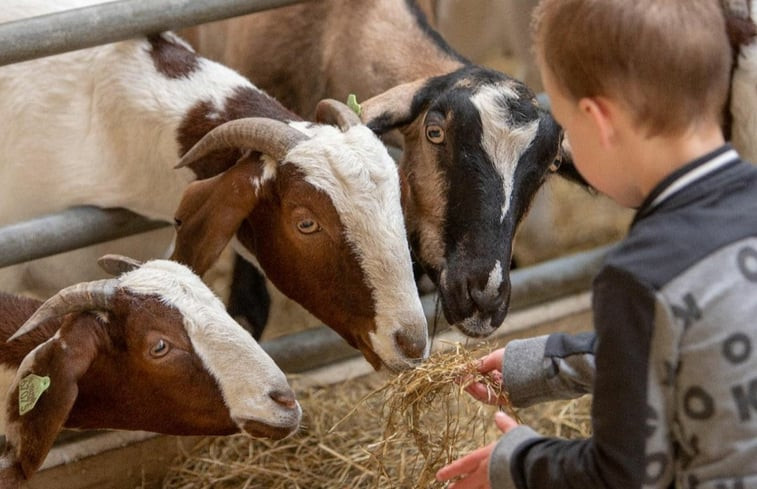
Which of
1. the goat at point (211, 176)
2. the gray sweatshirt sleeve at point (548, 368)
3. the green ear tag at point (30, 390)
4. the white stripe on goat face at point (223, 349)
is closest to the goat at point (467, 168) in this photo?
the goat at point (211, 176)

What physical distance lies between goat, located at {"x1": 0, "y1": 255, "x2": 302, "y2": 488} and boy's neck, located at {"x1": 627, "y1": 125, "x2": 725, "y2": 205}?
111cm

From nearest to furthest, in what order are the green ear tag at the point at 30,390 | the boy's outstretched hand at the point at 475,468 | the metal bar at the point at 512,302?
the boy's outstretched hand at the point at 475,468, the green ear tag at the point at 30,390, the metal bar at the point at 512,302

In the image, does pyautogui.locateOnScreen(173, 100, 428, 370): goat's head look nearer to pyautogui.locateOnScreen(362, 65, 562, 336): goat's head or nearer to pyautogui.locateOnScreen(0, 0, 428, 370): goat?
pyautogui.locateOnScreen(0, 0, 428, 370): goat

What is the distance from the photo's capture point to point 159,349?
2.70 meters

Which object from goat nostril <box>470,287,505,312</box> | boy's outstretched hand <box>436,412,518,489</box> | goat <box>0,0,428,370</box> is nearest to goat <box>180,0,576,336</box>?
goat nostril <box>470,287,505,312</box>

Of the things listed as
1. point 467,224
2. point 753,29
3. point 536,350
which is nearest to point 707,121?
point 536,350

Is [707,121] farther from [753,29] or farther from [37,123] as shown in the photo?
[37,123]

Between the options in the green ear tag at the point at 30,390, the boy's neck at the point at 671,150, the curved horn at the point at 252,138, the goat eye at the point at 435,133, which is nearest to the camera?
the boy's neck at the point at 671,150

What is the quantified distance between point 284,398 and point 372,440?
978 mm

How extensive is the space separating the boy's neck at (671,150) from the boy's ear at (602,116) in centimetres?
6

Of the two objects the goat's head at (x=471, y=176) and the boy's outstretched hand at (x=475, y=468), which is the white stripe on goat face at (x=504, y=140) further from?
the boy's outstretched hand at (x=475, y=468)

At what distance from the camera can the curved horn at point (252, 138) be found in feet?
10.0

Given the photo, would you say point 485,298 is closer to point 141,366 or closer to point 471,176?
point 471,176

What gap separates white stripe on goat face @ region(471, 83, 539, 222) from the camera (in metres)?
3.26
